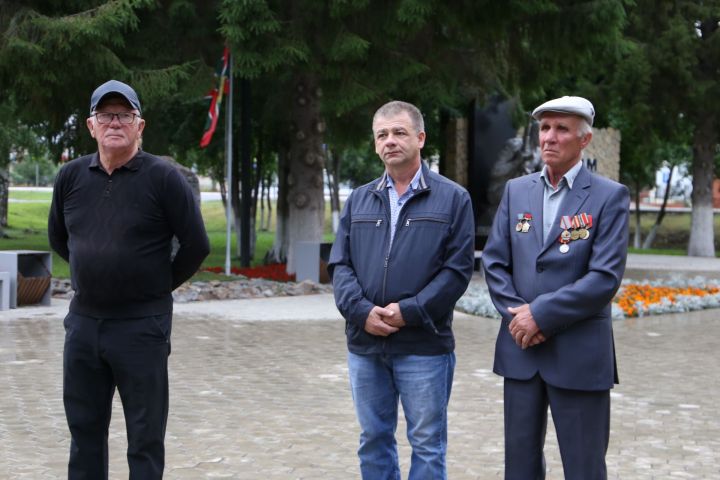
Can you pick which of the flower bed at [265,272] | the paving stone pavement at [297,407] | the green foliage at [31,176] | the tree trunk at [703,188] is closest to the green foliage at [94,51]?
the flower bed at [265,272]

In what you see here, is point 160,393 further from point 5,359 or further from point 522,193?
point 5,359

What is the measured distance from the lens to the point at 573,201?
4.30 meters

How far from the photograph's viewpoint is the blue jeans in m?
4.56

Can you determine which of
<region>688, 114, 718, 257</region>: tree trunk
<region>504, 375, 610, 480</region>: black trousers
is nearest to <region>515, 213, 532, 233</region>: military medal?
<region>504, 375, 610, 480</region>: black trousers

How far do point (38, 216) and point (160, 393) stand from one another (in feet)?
185

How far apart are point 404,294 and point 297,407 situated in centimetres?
362


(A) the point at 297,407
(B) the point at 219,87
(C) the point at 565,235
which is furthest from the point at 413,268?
(B) the point at 219,87

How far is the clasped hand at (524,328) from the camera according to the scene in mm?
4180

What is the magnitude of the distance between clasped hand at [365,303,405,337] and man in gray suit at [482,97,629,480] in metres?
0.41

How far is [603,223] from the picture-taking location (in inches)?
166

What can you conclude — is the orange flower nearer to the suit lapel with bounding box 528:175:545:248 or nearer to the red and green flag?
the red and green flag

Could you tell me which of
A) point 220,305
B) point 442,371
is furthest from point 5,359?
point 442,371

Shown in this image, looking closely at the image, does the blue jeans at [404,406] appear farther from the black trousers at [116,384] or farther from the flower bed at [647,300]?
the flower bed at [647,300]

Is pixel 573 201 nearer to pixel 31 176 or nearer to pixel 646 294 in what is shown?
pixel 646 294
